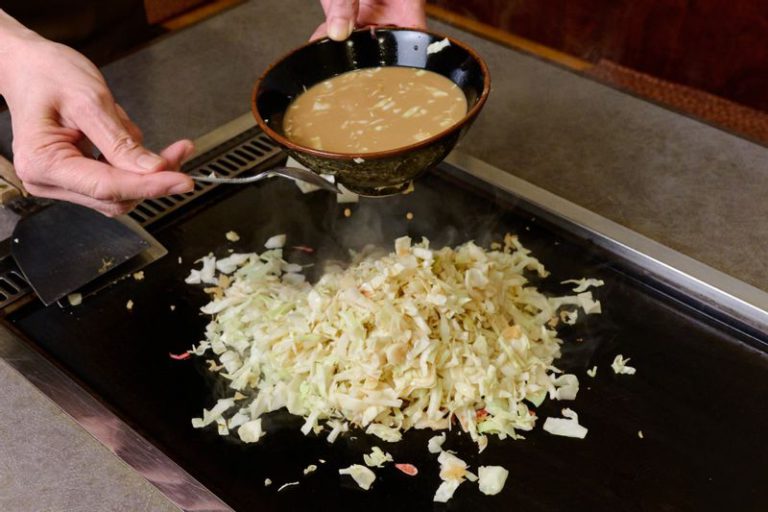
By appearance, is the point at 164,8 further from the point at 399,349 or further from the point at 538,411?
the point at 538,411

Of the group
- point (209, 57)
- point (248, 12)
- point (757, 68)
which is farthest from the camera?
point (757, 68)

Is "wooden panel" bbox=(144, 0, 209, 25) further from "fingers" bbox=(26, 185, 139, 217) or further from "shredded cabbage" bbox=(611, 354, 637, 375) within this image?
"shredded cabbage" bbox=(611, 354, 637, 375)

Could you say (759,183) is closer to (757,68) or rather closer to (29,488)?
(757,68)

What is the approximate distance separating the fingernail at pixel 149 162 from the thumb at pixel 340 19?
450 mm

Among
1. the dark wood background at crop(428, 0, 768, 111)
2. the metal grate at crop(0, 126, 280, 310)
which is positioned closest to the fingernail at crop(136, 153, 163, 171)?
the metal grate at crop(0, 126, 280, 310)

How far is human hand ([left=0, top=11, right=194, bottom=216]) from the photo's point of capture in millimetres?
1223

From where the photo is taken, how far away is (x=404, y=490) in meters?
1.21

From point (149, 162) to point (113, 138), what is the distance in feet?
0.35

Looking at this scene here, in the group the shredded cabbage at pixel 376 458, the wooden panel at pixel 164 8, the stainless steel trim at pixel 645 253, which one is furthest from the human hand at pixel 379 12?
the wooden panel at pixel 164 8

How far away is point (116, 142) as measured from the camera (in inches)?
50.0

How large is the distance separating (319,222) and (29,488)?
2.66ft

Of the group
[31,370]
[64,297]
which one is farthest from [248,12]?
[31,370]

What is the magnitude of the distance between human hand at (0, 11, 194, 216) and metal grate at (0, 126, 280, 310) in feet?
1.10

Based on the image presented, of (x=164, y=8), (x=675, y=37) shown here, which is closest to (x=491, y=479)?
(x=675, y=37)
